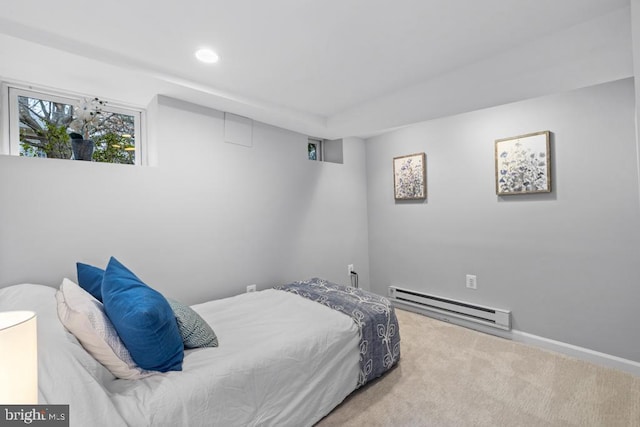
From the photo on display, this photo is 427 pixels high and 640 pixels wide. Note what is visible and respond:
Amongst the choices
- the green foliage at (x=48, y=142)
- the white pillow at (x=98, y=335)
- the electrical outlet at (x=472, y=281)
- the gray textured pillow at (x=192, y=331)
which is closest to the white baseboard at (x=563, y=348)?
the electrical outlet at (x=472, y=281)

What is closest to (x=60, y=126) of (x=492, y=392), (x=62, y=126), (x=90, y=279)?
(x=62, y=126)

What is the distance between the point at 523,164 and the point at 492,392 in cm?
195

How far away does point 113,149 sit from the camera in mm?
2473

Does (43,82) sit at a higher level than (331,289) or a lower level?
higher

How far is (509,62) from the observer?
6.59ft

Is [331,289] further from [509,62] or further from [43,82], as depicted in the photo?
[43,82]

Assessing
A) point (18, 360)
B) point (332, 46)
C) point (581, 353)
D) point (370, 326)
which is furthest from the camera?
point (581, 353)

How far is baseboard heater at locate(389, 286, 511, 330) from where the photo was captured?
2877mm

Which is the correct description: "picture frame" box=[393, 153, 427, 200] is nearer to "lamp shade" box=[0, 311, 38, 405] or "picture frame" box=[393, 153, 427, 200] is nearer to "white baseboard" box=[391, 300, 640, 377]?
"white baseboard" box=[391, 300, 640, 377]

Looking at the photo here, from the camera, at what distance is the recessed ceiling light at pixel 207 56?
1906 millimetres

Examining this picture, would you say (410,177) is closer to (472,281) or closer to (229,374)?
(472,281)

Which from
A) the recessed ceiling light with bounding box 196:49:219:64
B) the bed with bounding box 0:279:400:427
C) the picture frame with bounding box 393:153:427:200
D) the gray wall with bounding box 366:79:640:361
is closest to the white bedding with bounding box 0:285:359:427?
the bed with bounding box 0:279:400:427

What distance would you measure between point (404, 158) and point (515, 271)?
67.8 inches

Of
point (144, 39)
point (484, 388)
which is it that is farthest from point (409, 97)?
point (484, 388)
